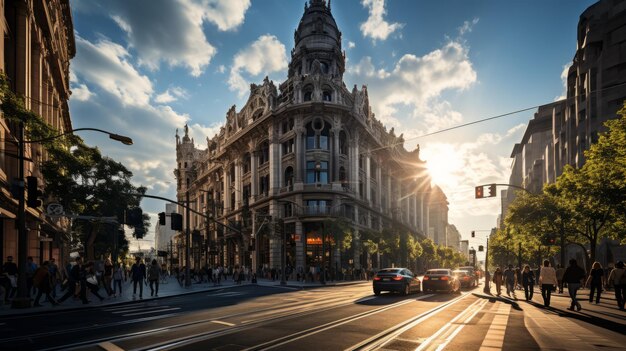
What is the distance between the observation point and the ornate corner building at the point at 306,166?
55938 mm

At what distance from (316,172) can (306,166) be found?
4.74ft

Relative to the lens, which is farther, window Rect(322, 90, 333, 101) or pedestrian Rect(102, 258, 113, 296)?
window Rect(322, 90, 333, 101)

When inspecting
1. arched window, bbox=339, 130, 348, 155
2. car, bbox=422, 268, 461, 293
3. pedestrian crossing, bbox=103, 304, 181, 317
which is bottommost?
car, bbox=422, 268, 461, 293

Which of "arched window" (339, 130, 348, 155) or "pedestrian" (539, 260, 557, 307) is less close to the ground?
"arched window" (339, 130, 348, 155)

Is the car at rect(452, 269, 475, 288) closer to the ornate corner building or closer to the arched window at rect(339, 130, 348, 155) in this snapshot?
the ornate corner building

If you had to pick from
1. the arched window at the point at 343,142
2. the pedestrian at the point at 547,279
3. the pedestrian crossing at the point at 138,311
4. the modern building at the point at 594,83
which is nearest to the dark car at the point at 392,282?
the pedestrian at the point at 547,279

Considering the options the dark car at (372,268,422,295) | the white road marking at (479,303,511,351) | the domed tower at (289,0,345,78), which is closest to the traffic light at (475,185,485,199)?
the dark car at (372,268,422,295)

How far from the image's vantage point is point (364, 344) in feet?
29.9

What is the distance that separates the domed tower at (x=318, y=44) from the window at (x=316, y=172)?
15088 millimetres

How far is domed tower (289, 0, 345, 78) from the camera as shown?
226 feet

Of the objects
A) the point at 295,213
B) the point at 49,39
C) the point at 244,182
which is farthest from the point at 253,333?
the point at 244,182

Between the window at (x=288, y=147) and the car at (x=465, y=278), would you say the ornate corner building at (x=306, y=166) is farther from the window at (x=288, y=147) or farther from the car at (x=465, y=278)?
the car at (x=465, y=278)

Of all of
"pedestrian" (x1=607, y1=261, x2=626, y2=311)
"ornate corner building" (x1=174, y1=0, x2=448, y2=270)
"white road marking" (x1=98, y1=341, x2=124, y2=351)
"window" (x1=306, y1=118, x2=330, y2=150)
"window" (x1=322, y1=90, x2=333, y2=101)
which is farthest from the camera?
"window" (x1=322, y1=90, x2=333, y2=101)

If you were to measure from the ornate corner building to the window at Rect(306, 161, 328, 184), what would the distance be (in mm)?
123
